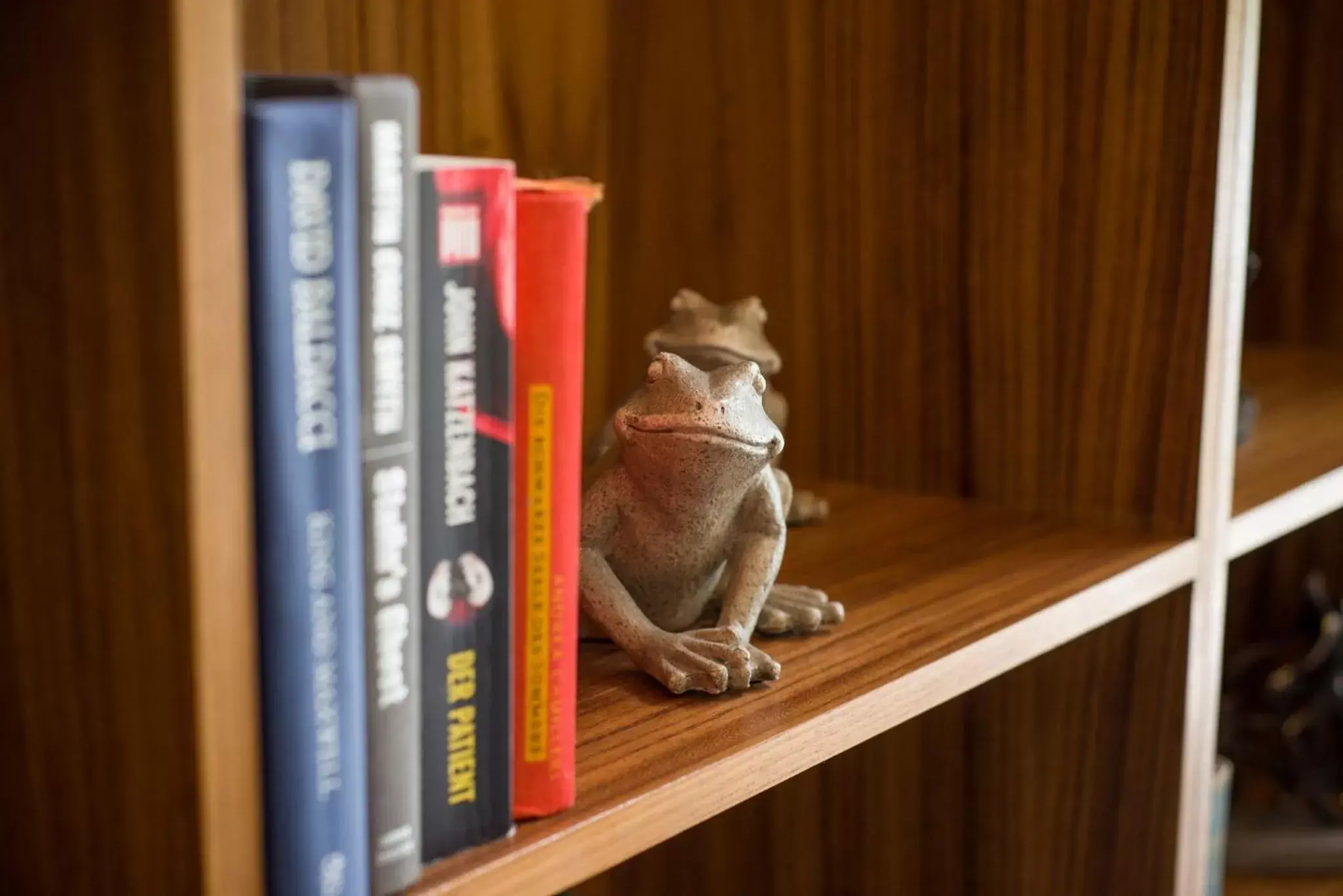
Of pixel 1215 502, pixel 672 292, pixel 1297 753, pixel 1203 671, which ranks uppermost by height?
pixel 672 292

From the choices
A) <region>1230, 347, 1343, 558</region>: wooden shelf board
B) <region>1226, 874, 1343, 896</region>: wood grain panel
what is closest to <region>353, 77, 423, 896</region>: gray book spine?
<region>1230, 347, 1343, 558</region>: wooden shelf board

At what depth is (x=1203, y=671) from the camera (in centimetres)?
86

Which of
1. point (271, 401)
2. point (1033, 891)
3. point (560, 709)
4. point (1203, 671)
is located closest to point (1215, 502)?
point (1203, 671)

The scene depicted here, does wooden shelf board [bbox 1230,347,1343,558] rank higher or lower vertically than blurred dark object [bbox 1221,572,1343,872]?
higher

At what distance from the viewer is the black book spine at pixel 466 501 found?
43 centimetres

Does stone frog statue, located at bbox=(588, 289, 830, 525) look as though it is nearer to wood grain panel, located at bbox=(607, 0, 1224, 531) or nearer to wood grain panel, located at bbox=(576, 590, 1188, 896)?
wood grain panel, located at bbox=(607, 0, 1224, 531)

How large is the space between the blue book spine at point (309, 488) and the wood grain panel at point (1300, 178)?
1261 mm

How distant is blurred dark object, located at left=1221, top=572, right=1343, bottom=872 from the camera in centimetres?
118

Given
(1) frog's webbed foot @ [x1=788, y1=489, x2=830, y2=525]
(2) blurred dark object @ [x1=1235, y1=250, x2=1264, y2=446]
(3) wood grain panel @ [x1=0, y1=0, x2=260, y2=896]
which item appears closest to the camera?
(3) wood grain panel @ [x1=0, y1=0, x2=260, y2=896]

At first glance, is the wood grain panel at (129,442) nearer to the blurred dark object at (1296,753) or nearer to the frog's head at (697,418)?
the frog's head at (697,418)

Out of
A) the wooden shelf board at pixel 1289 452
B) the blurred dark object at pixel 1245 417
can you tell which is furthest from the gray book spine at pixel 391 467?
the blurred dark object at pixel 1245 417

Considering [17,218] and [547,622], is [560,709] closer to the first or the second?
[547,622]

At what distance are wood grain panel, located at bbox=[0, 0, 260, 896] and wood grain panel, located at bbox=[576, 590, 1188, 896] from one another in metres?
0.61

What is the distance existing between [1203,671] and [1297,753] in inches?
18.1
